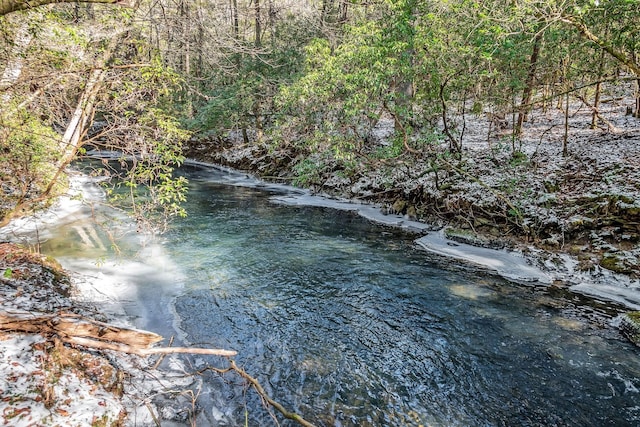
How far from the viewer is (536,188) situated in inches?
400

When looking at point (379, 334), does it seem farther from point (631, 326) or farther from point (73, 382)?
point (73, 382)

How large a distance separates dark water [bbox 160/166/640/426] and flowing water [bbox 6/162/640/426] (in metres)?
0.02

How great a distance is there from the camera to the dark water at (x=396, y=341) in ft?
13.7

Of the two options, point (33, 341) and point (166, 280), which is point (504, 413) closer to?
point (33, 341)

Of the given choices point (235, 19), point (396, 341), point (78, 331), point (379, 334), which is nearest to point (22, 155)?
point (78, 331)

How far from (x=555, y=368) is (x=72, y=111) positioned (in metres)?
7.63

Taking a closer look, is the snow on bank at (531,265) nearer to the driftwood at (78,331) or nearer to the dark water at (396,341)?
the dark water at (396,341)

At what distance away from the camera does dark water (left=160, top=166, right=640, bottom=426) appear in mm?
4180

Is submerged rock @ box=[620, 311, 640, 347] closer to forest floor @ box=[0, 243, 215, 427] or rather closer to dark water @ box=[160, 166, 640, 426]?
dark water @ box=[160, 166, 640, 426]

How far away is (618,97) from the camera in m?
14.2

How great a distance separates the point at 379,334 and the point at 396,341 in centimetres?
31

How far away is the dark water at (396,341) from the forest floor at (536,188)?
74.8 inches

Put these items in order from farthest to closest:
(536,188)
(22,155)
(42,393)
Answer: (536,188) < (22,155) < (42,393)

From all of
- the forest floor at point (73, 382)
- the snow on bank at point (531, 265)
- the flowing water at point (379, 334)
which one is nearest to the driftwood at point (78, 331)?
the forest floor at point (73, 382)
